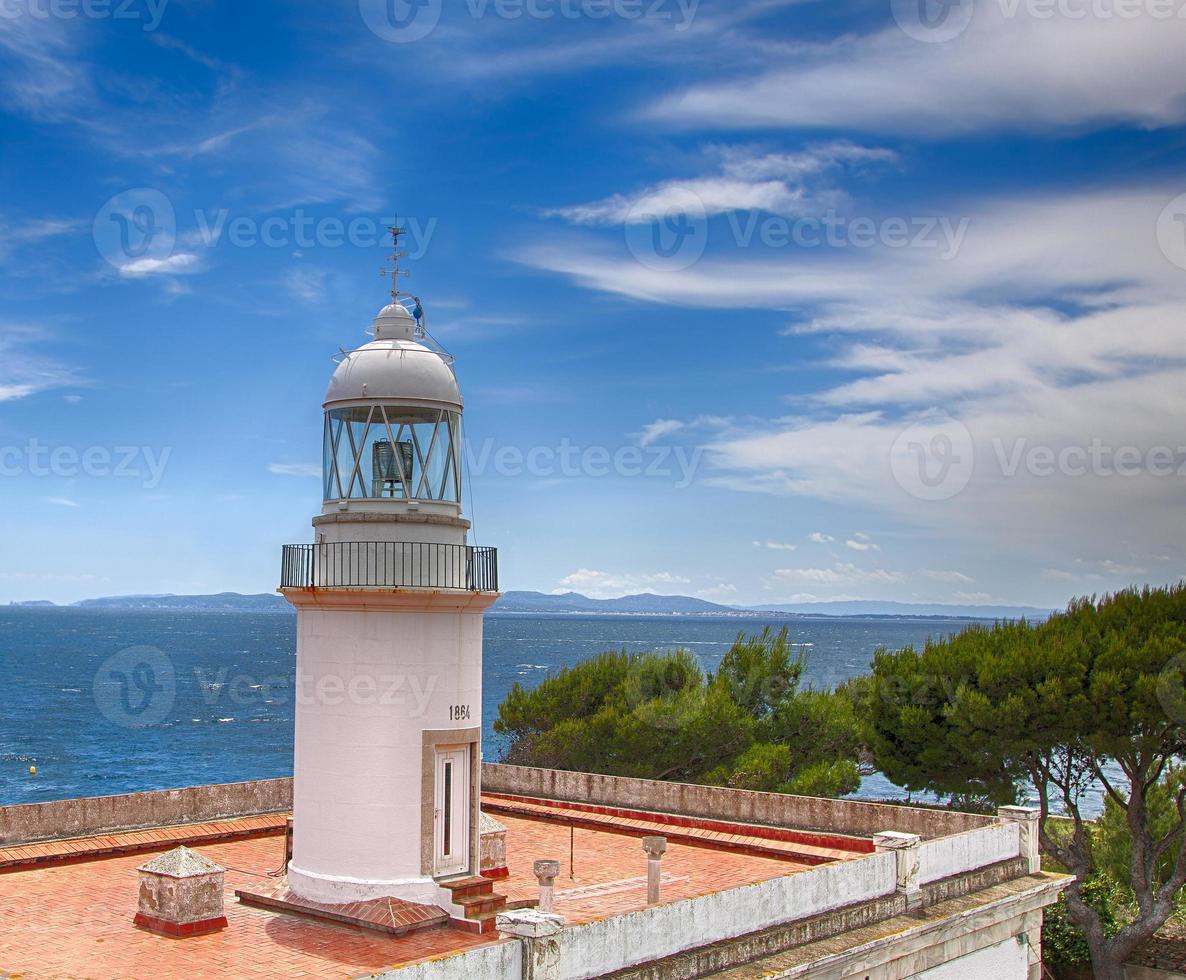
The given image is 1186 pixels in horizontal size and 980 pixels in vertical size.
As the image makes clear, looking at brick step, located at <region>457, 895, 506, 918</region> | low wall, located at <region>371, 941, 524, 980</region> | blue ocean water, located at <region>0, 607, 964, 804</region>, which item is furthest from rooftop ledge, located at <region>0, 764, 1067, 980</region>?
blue ocean water, located at <region>0, 607, 964, 804</region>

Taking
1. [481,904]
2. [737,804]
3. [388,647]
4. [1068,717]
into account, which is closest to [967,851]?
[737,804]

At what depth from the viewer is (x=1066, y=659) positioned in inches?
1006

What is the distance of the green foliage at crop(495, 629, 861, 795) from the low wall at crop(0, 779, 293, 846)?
481 inches

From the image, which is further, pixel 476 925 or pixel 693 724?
pixel 693 724

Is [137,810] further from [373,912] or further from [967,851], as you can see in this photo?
[967,851]

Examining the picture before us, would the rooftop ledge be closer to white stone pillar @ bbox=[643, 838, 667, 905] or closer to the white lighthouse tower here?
white stone pillar @ bbox=[643, 838, 667, 905]

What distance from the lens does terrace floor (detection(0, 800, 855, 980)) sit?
1241 cm

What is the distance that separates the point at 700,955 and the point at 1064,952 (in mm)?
18132

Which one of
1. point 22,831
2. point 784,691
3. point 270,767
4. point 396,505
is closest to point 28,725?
point 270,767

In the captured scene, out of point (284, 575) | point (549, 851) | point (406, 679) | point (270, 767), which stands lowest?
point (270, 767)

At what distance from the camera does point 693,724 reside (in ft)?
101

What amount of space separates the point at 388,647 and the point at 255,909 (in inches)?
146

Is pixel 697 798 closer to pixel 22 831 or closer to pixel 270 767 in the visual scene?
pixel 22 831

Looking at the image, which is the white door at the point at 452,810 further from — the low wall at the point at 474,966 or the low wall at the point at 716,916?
the low wall at the point at 474,966
